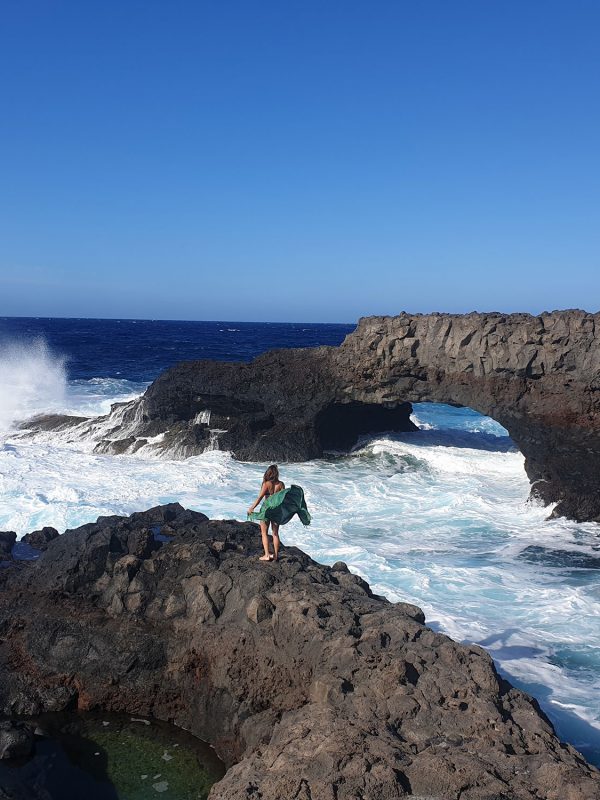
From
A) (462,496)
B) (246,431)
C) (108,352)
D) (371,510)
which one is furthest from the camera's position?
(108,352)

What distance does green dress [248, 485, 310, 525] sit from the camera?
938 centimetres

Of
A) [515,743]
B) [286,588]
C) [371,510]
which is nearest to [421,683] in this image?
[515,743]

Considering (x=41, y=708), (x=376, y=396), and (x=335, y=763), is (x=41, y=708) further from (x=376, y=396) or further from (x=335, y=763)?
(x=376, y=396)

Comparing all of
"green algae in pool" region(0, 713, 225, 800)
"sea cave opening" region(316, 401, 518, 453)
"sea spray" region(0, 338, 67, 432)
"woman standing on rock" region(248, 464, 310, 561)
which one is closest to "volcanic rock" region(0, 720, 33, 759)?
"green algae in pool" region(0, 713, 225, 800)

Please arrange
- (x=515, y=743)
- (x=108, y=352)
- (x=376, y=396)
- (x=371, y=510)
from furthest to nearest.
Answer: (x=108, y=352) → (x=376, y=396) → (x=371, y=510) → (x=515, y=743)

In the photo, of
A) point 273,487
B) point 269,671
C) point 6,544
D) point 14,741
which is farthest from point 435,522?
point 14,741

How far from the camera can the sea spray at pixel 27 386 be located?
2775cm

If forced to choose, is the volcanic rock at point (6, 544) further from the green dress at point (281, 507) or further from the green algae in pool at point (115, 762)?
the green dress at point (281, 507)

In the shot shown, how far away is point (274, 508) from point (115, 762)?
3363mm

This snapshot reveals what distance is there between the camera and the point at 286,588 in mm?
8242

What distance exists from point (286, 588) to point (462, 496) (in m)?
9.99

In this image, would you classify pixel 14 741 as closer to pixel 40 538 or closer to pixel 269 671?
pixel 269 671

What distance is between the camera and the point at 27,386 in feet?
109

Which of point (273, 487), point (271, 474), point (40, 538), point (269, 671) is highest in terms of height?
point (271, 474)
